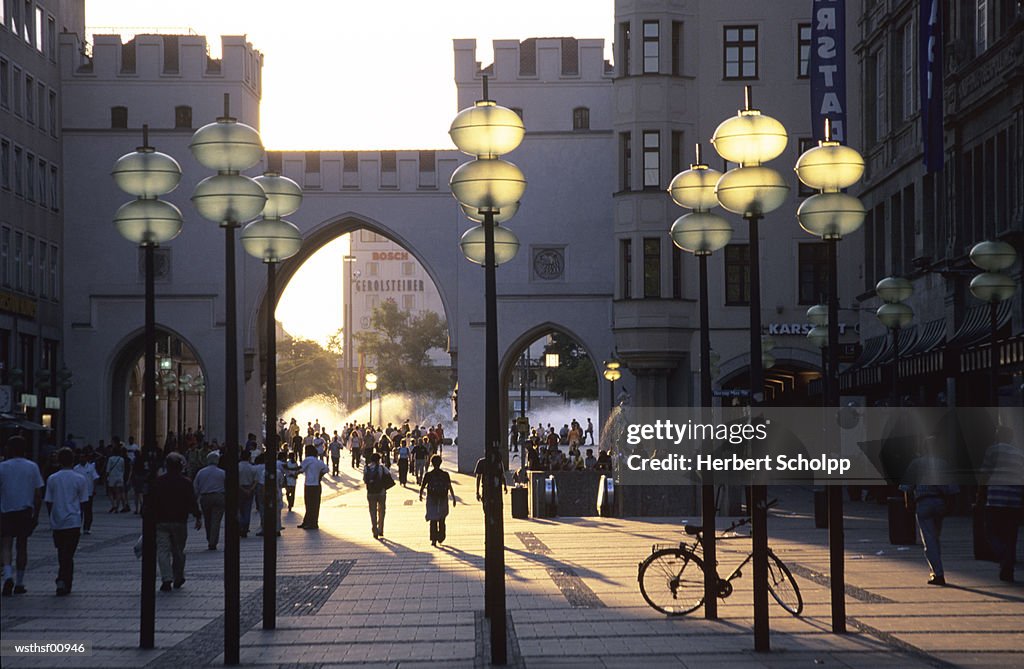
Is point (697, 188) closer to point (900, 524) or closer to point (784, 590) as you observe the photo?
point (784, 590)

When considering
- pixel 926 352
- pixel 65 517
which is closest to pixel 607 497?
pixel 926 352

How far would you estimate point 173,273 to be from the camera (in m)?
60.2

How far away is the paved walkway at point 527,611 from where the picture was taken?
1306cm

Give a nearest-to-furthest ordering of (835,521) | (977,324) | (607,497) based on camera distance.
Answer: (835,521) < (977,324) < (607,497)

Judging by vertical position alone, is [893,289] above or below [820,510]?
above

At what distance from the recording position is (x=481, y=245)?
57.5 ft

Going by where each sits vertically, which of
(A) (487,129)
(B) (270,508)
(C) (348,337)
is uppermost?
(C) (348,337)

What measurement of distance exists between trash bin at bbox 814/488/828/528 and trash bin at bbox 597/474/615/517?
3880 mm

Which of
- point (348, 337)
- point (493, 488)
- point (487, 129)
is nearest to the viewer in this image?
point (493, 488)

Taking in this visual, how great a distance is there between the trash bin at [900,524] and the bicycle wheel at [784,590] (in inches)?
331

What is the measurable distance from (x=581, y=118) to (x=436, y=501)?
3574 centimetres

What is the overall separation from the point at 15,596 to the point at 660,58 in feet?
109

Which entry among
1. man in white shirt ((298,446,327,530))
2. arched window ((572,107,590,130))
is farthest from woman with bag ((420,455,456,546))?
arched window ((572,107,590,130))

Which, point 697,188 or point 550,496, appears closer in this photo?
point 697,188
